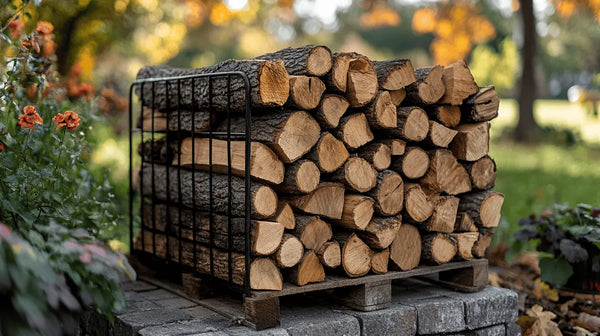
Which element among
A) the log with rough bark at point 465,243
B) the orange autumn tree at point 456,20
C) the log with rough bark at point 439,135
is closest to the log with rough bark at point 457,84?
the log with rough bark at point 439,135

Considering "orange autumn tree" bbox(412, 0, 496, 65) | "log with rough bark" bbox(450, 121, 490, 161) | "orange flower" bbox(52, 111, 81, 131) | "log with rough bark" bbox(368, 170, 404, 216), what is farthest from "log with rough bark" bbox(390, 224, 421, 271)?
"orange autumn tree" bbox(412, 0, 496, 65)

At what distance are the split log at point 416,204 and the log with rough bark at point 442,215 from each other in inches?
1.6

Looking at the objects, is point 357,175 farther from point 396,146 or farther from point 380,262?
point 380,262

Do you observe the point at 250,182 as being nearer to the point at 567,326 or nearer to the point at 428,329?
the point at 428,329

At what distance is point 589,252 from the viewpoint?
13.2 ft

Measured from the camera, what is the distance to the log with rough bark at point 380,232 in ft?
10.5

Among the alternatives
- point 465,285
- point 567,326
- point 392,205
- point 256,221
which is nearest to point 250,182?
point 256,221

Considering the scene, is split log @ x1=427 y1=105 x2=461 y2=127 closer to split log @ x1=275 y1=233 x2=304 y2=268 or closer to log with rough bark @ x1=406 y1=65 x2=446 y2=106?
log with rough bark @ x1=406 y1=65 x2=446 y2=106

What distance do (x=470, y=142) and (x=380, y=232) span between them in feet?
2.54

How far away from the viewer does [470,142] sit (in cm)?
354

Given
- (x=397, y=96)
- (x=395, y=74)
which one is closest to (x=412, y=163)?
(x=397, y=96)

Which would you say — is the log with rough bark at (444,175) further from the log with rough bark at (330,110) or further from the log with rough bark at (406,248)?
the log with rough bark at (330,110)

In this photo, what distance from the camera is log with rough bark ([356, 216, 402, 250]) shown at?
320cm

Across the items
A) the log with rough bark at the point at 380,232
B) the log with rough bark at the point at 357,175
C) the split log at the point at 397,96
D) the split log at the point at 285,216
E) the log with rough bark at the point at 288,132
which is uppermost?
the split log at the point at 397,96
